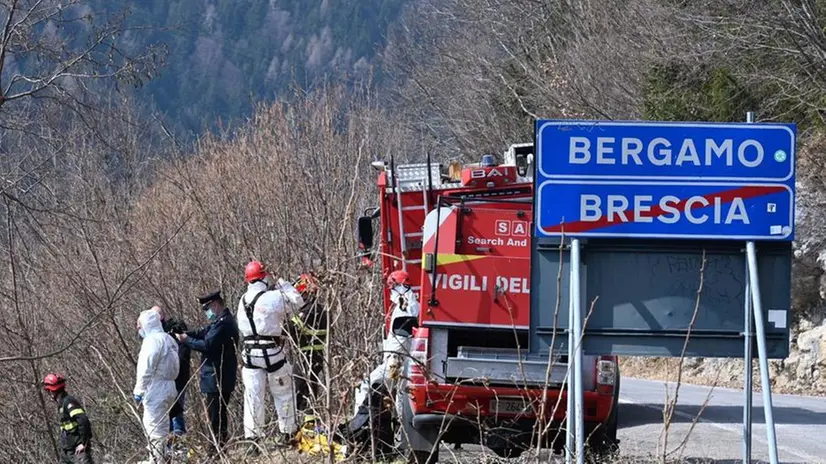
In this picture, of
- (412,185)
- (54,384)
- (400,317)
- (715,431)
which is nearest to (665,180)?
(400,317)

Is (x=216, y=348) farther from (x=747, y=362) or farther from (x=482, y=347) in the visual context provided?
(x=747, y=362)

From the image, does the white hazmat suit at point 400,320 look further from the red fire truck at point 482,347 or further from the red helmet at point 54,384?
the red helmet at point 54,384

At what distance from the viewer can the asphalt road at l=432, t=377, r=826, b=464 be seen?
11055 millimetres

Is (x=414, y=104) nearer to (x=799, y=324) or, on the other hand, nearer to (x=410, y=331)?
(x=799, y=324)

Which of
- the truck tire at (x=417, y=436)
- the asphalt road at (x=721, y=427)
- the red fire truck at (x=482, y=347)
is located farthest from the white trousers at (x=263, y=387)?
the asphalt road at (x=721, y=427)

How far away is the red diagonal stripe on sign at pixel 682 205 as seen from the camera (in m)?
7.49

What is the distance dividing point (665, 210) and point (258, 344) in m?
5.90

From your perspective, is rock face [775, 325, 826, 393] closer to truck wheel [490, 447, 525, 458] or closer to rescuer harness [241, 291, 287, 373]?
truck wheel [490, 447, 525, 458]

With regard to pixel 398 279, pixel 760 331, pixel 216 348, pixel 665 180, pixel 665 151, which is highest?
pixel 665 151

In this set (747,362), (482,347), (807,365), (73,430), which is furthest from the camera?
(807,365)

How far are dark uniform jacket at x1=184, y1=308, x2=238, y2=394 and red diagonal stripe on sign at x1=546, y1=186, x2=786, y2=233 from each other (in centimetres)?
571

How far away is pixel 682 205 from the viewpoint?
757 cm

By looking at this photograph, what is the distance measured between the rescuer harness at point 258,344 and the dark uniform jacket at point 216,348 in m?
0.18

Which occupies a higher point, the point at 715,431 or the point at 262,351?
the point at 262,351
